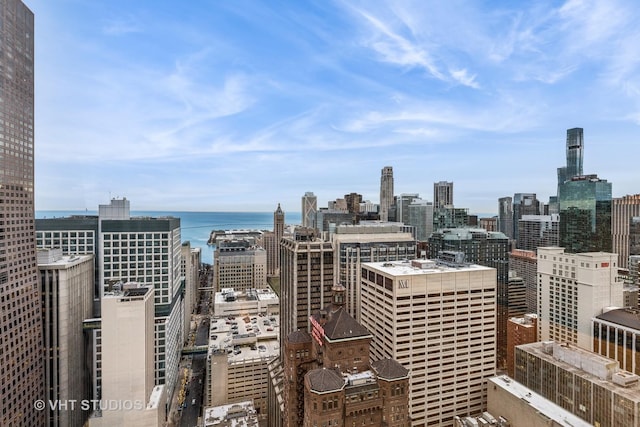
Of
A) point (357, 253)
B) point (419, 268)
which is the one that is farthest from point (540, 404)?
point (357, 253)

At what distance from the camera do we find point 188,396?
99.2 meters

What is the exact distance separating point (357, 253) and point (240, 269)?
107m

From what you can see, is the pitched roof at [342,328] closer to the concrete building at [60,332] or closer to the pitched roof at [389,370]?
the pitched roof at [389,370]

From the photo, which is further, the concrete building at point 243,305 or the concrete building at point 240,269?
the concrete building at point 240,269

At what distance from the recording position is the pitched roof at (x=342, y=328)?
54.0 meters

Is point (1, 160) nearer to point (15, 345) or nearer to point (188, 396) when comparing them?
point (15, 345)

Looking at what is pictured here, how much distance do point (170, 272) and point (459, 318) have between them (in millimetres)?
68544

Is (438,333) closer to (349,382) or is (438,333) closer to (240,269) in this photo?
(349,382)

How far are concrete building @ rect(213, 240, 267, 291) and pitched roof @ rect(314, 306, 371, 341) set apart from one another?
13193 cm

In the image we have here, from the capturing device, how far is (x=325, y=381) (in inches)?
1893

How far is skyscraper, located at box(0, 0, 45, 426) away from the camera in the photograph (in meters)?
55.3

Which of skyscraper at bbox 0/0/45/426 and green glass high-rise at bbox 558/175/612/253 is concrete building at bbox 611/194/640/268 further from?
skyscraper at bbox 0/0/45/426

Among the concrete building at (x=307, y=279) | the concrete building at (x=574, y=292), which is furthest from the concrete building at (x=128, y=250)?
the concrete building at (x=574, y=292)

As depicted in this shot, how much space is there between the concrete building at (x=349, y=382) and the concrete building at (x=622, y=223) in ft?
634
